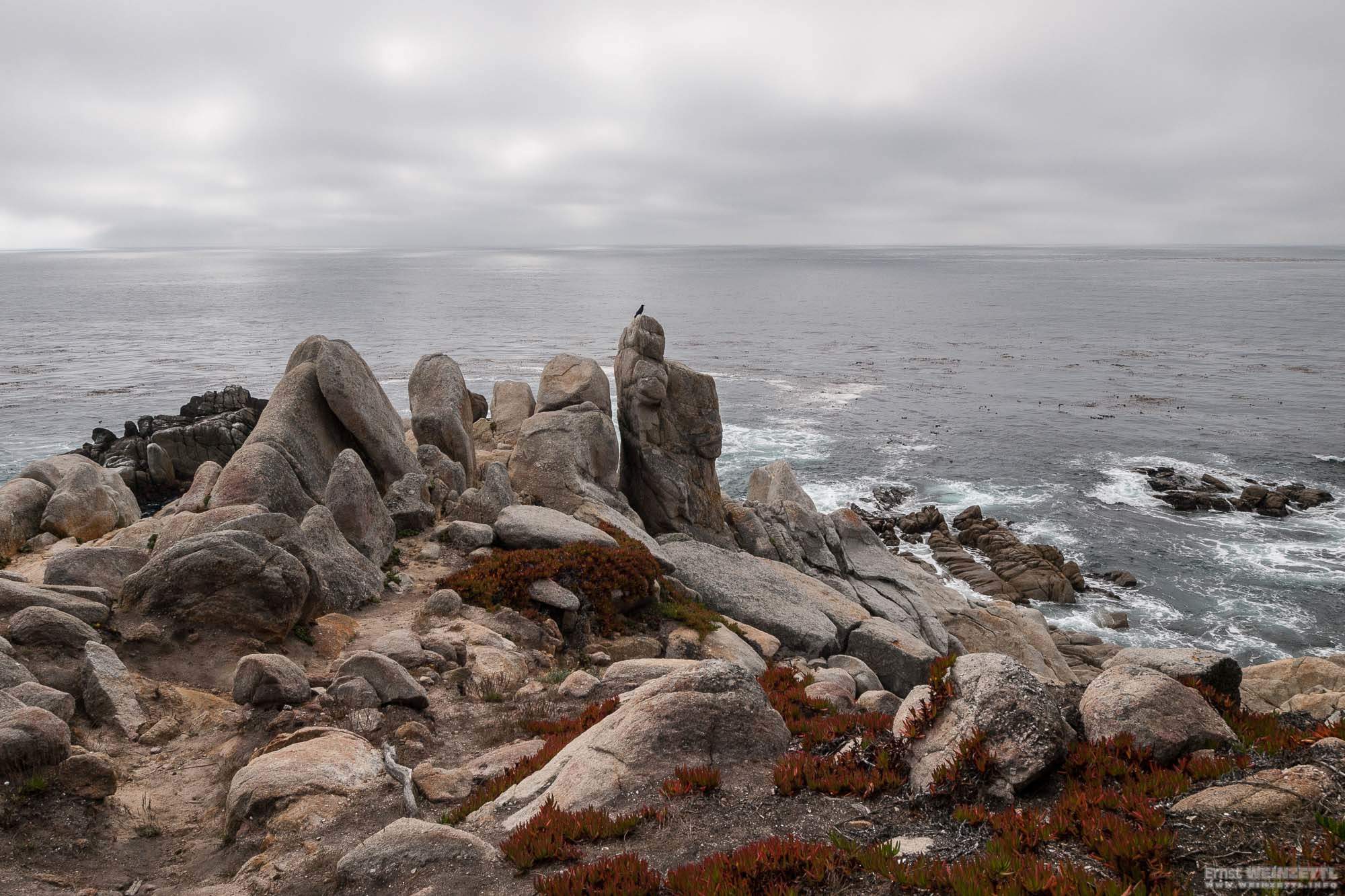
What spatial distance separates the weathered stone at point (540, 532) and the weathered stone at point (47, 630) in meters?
9.79

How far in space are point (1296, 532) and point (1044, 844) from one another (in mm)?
45976

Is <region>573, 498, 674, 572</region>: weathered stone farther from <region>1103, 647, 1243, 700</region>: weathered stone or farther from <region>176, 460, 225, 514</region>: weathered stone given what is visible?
<region>1103, 647, 1243, 700</region>: weathered stone

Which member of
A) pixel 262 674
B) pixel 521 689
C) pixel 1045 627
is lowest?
pixel 1045 627

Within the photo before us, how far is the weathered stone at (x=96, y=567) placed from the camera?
14.7 metres

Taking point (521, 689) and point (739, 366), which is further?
point (739, 366)

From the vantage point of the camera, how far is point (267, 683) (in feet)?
39.6

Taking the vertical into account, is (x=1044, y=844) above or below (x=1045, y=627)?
above

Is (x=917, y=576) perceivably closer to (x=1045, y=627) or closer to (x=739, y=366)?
(x=1045, y=627)

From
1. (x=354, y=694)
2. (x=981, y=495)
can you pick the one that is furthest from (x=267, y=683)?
(x=981, y=495)

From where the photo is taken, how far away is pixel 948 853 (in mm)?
Result: 7059

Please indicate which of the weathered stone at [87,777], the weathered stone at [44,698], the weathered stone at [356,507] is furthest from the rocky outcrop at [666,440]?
the weathered stone at [87,777]

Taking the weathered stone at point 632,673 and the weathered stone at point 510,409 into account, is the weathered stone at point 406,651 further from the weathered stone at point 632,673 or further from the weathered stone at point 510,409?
the weathered stone at point 510,409

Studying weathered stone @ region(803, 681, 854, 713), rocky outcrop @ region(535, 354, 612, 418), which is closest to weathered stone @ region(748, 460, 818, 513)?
rocky outcrop @ region(535, 354, 612, 418)

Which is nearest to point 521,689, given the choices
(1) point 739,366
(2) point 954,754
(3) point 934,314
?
(2) point 954,754
